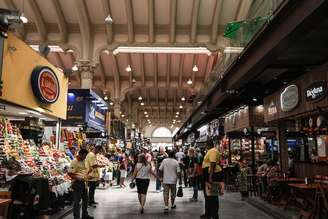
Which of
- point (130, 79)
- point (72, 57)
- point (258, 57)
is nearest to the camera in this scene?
point (258, 57)

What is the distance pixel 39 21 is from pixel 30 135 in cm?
1032

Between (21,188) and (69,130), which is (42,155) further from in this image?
(69,130)

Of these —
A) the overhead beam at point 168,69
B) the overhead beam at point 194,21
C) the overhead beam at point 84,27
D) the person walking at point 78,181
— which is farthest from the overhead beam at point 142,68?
the person walking at point 78,181

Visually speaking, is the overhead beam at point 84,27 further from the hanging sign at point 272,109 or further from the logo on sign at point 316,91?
the logo on sign at point 316,91

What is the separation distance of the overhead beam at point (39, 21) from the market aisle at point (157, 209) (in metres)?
9.79

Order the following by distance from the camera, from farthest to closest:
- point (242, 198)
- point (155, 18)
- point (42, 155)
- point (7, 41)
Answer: point (155, 18), point (242, 198), point (42, 155), point (7, 41)

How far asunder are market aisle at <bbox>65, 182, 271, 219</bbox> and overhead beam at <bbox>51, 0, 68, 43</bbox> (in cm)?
950

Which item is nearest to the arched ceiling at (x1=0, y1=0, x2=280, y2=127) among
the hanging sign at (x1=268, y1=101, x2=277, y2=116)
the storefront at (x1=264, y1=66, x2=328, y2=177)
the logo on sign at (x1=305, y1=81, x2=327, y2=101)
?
the storefront at (x1=264, y1=66, x2=328, y2=177)

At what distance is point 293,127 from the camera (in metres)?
14.8

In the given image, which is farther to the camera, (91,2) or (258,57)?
(91,2)

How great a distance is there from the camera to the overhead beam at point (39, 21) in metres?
16.9

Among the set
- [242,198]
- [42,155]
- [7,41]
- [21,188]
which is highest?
[7,41]

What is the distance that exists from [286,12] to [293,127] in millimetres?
9591

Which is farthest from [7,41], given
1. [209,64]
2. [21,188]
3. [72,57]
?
[209,64]
